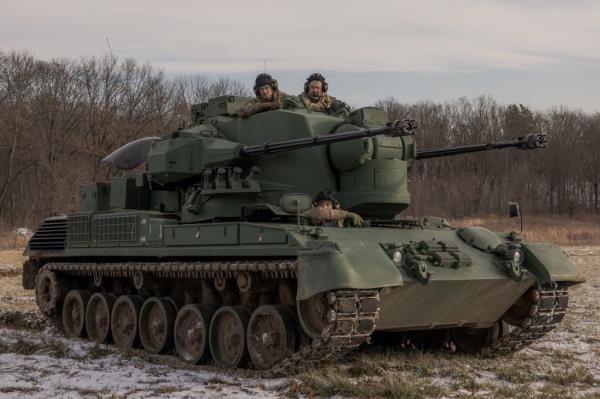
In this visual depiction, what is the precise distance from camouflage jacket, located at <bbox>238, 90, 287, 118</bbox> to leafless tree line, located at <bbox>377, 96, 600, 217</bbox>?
43.9 m

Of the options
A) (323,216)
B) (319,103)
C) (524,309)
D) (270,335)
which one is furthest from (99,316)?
(524,309)

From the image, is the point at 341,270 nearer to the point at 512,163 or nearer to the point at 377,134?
the point at 377,134

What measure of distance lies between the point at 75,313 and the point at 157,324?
281 cm

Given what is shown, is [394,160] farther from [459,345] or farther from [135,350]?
[135,350]

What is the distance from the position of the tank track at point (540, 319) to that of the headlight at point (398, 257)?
2.25 m

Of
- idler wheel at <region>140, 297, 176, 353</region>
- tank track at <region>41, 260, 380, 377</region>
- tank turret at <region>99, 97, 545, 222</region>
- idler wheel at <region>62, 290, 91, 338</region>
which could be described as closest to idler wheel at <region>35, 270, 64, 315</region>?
idler wheel at <region>62, 290, 91, 338</region>

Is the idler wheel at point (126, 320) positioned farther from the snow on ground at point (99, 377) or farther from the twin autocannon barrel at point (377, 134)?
the twin autocannon barrel at point (377, 134)

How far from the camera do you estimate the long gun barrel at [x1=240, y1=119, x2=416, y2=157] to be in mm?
10188

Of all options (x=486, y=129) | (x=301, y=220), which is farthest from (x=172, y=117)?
(x=301, y=220)

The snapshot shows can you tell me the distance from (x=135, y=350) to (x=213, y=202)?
8.12 ft

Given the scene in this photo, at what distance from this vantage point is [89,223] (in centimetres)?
1432

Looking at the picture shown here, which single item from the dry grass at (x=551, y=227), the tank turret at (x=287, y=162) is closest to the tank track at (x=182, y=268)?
the tank turret at (x=287, y=162)

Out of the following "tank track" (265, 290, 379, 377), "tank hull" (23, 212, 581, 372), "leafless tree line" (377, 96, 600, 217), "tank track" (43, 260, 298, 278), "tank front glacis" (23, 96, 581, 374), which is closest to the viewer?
"tank track" (265, 290, 379, 377)

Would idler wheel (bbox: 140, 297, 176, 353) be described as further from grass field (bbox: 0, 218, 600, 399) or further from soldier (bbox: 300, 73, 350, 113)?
soldier (bbox: 300, 73, 350, 113)
